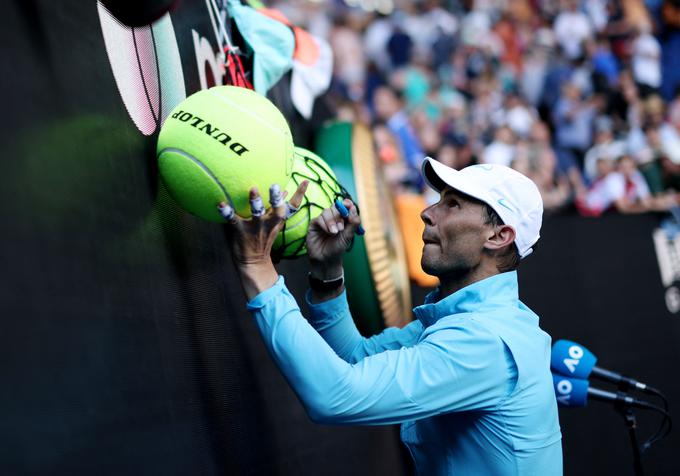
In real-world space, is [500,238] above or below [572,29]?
above

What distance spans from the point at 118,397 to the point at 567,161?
7.40 m

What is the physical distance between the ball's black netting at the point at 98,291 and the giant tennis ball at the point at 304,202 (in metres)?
0.27

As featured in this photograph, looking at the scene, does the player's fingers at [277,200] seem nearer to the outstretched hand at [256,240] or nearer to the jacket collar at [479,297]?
the outstretched hand at [256,240]

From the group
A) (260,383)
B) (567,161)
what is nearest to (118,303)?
(260,383)

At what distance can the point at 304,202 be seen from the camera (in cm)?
214

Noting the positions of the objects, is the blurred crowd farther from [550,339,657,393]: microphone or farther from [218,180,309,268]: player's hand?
[218,180,309,268]: player's hand

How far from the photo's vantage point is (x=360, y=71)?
28.8 ft

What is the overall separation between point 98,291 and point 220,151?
0.42 m

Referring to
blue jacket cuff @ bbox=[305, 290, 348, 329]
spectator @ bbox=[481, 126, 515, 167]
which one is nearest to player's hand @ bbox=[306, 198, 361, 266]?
blue jacket cuff @ bbox=[305, 290, 348, 329]

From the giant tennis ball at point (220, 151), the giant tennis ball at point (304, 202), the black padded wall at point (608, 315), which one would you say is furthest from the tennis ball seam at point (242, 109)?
the black padded wall at point (608, 315)

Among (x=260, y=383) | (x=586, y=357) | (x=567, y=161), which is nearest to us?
(x=260, y=383)

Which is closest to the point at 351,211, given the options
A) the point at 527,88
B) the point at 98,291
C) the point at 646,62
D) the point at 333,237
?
the point at 333,237

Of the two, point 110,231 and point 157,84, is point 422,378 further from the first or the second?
point 157,84

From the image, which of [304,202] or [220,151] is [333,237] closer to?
[304,202]
